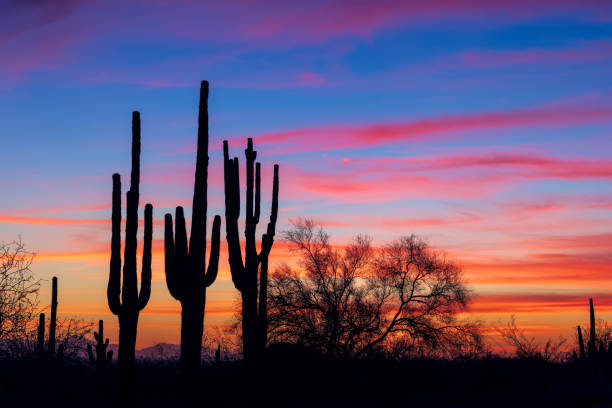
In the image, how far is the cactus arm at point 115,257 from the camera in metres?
18.7

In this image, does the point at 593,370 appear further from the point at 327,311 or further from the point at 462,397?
→ the point at 327,311

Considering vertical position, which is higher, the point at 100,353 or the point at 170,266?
the point at 170,266

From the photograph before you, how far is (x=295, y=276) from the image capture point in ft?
104

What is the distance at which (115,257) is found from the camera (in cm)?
1898

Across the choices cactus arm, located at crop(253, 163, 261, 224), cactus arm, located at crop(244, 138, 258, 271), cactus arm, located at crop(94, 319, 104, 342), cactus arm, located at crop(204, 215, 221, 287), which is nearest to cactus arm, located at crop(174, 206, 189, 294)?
cactus arm, located at crop(204, 215, 221, 287)

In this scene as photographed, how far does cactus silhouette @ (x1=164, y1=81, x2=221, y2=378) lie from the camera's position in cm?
1734

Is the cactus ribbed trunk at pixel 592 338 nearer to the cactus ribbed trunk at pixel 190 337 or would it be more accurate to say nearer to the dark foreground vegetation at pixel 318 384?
the dark foreground vegetation at pixel 318 384

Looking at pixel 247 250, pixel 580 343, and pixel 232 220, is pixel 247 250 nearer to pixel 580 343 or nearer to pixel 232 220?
pixel 232 220

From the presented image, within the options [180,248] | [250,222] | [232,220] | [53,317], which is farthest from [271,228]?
[53,317]

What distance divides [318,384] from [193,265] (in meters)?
7.96

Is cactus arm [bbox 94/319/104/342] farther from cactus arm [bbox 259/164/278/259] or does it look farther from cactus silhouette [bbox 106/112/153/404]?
cactus silhouette [bbox 106/112/153/404]

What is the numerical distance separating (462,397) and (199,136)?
10838 mm

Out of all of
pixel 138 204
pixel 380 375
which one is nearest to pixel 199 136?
pixel 138 204

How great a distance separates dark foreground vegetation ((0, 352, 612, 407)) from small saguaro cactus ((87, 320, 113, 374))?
1.61 feet
